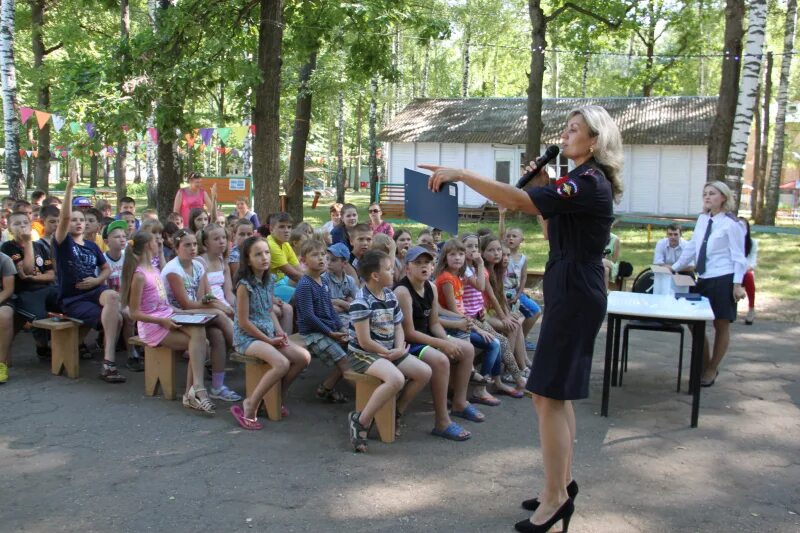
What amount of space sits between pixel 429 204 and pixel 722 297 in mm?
3451

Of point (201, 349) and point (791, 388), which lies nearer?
point (201, 349)

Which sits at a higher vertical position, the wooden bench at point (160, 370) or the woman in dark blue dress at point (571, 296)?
the woman in dark blue dress at point (571, 296)

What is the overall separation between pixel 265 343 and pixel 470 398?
5.82 feet

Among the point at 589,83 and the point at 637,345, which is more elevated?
the point at 589,83

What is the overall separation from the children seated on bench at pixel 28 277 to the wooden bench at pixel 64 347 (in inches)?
7.4

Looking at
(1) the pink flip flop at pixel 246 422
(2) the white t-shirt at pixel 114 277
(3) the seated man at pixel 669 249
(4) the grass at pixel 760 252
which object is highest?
(3) the seated man at pixel 669 249

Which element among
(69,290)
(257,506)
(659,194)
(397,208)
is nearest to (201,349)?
(69,290)

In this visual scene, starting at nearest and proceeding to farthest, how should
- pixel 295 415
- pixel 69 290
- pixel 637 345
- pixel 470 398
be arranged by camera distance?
pixel 295 415
pixel 470 398
pixel 69 290
pixel 637 345

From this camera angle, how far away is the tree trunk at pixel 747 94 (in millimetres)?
12109

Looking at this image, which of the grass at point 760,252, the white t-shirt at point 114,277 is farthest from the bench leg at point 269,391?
the grass at point 760,252

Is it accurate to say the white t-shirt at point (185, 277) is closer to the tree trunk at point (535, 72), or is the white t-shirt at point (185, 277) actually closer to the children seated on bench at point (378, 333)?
the children seated on bench at point (378, 333)

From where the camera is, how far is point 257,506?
381 centimetres

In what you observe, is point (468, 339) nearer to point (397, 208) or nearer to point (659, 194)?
point (397, 208)

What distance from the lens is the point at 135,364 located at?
6.59 meters
